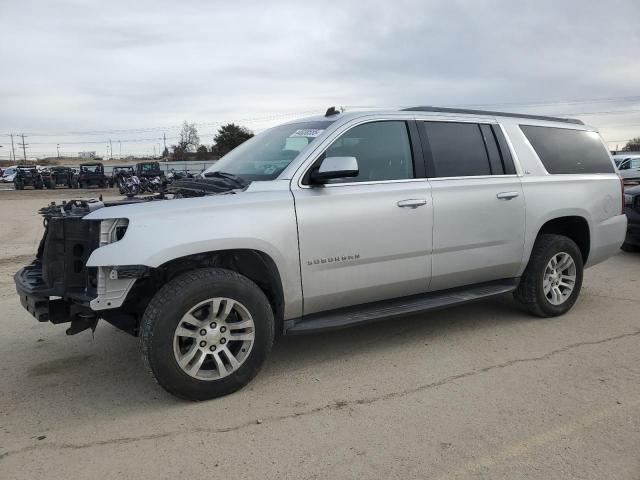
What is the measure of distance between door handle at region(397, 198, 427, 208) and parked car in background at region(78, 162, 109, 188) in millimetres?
38336

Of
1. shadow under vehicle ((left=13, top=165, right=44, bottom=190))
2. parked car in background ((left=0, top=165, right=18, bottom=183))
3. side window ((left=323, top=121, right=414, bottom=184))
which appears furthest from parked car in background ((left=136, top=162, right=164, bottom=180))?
side window ((left=323, top=121, right=414, bottom=184))

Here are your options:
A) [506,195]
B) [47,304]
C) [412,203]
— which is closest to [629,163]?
[506,195]

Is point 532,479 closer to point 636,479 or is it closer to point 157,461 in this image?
point 636,479

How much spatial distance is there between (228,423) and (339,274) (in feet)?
4.18

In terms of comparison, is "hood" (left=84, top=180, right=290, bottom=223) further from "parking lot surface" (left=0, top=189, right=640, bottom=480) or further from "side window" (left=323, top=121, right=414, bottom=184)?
"parking lot surface" (left=0, top=189, right=640, bottom=480)

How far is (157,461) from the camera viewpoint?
2.75 metres

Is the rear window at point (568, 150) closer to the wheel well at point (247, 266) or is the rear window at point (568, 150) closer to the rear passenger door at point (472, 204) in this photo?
the rear passenger door at point (472, 204)

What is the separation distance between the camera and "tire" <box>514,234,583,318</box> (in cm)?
495

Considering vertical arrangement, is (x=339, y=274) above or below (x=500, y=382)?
above

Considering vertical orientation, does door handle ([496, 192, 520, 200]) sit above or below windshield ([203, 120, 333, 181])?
below

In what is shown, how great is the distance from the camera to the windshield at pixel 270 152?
13.0 ft

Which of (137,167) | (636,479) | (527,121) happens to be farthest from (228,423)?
(137,167)

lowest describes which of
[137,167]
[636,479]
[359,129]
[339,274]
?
[636,479]

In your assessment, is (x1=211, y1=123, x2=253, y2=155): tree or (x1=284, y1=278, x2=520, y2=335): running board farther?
(x1=211, y1=123, x2=253, y2=155): tree
